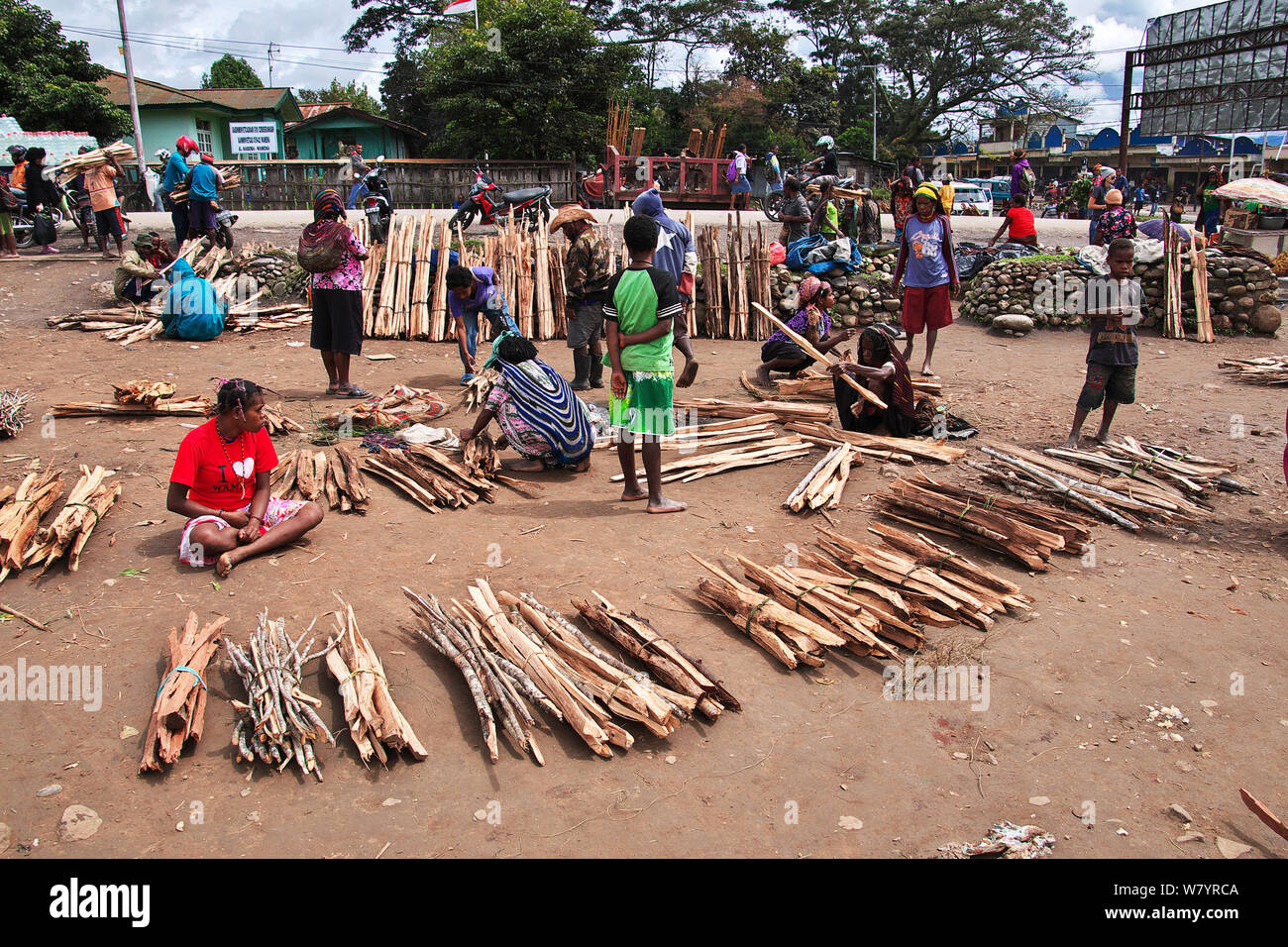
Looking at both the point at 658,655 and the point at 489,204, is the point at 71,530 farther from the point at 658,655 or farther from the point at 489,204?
the point at 489,204

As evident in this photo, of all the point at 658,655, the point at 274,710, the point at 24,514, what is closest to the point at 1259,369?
the point at 658,655

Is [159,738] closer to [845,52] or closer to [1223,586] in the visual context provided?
[1223,586]

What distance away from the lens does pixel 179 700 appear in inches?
133

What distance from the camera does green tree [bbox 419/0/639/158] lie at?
2781 centimetres

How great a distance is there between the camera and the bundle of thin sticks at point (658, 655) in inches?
146

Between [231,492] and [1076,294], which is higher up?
[1076,294]

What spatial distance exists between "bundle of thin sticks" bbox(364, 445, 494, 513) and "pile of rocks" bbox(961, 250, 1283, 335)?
8.31 m

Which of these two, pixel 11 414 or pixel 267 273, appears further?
pixel 267 273

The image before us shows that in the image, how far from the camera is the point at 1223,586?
497 cm

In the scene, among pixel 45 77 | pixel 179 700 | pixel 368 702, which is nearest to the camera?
pixel 179 700

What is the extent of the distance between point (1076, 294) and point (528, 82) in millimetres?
21382

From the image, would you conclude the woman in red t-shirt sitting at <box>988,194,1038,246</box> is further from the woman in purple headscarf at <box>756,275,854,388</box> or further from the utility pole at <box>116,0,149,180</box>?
the utility pole at <box>116,0,149,180</box>

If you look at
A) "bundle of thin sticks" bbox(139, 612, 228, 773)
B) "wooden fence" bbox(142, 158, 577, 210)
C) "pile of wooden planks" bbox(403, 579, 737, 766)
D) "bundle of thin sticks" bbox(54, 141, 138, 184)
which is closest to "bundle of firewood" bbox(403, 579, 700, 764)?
"pile of wooden planks" bbox(403, 579, 737, 766)
